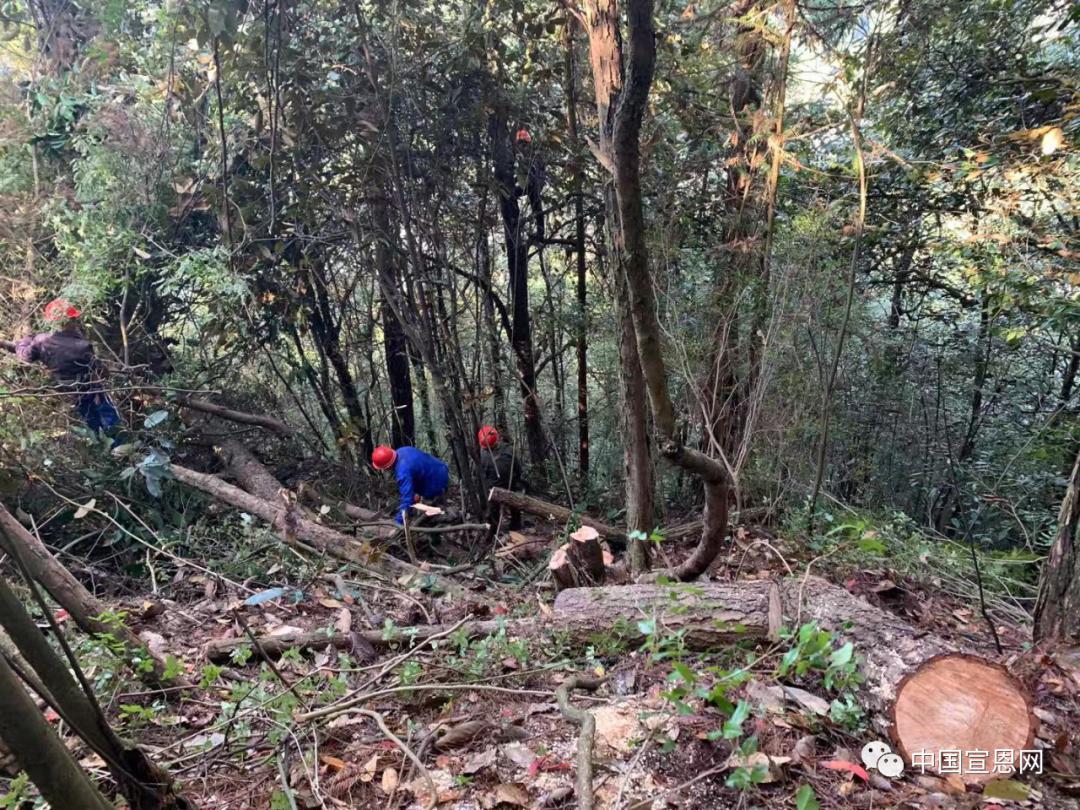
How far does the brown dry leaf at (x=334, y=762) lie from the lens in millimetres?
2322

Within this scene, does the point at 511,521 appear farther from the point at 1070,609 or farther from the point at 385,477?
the point at 1070,609

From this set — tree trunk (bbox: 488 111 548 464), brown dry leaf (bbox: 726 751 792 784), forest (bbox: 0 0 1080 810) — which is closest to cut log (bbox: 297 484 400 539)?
forest (bbox: 0 0 1080 810)

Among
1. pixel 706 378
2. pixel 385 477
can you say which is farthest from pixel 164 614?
pixel 706 378

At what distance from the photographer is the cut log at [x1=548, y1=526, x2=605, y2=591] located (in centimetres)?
367

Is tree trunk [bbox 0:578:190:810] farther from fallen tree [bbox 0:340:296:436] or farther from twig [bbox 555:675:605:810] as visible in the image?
fallen tree [bbox 0:340:296:436]

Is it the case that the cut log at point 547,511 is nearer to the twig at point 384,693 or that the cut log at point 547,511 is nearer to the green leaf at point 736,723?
the twig at point 384,693

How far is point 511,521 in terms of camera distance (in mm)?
6082

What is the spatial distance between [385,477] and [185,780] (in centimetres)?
446

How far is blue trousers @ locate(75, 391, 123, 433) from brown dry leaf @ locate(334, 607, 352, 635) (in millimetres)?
3084

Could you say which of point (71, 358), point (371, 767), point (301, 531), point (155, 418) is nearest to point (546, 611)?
point (371, 767)

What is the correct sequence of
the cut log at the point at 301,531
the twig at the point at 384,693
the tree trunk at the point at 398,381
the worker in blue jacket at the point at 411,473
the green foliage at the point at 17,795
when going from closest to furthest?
1. the green foliage at the point at 17,795
2. the twig at the point at 384,693
3. the cut log at the point at 301,531
4. the worker in blue jacket at the point at 411,473
5. the tree trunk at the point at 398,381

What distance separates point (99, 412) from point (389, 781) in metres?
4.82

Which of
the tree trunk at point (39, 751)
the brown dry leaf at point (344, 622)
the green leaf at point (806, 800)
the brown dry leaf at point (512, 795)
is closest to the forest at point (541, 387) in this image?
the brown dry leaf at point (512, 795)

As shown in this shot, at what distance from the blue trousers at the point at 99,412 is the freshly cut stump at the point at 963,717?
598cm
